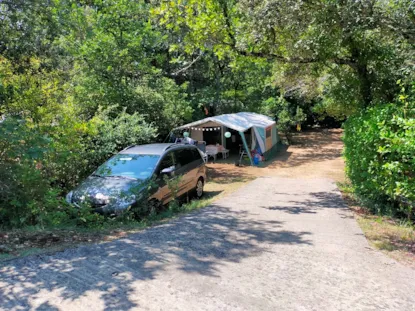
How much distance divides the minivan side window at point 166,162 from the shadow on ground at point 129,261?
231 centimetres

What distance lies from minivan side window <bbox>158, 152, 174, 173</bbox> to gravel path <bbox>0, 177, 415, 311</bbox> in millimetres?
2326

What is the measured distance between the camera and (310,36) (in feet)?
26.6

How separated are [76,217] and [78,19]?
1237cm

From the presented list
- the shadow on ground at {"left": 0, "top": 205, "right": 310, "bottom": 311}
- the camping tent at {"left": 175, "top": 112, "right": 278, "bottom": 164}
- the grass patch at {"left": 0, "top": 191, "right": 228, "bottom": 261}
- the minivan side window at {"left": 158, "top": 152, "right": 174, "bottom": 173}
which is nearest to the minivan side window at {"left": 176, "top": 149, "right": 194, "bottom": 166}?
the minivan side window at {"left": 158, "top": 152, "right": 174, "bottom": 173}

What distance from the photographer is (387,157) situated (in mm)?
5871

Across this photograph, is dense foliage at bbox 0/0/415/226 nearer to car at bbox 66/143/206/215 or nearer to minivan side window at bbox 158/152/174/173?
car at bbox 66/143/206/215

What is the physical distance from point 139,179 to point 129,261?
3599 millimetres

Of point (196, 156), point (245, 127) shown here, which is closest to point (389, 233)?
point (196, 156)

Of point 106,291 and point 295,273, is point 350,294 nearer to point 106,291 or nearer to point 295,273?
point 295,273

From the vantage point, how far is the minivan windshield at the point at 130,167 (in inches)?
294

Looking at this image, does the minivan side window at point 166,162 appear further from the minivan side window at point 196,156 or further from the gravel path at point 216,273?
the gravel path at point 216,273

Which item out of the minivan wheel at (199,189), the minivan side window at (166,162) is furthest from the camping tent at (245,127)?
the minivan side window at (166,162)

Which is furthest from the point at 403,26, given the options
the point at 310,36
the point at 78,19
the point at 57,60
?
the point at 57,60

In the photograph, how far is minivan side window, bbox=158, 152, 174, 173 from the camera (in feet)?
25.6
